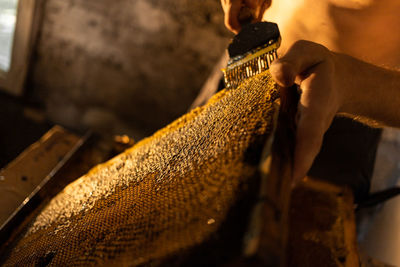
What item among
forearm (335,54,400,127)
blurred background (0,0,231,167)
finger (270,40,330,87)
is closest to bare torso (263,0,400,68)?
forearm (335,54,400,127)

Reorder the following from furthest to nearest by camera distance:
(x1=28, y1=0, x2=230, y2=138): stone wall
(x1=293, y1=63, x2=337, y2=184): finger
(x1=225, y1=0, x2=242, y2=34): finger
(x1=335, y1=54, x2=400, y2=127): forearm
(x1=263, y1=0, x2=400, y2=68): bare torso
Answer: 1. (x1=28, y1=0, x2=230, y2=138): stone wall
2. (x1=225, y1=0, x2=242, y2=34): finger
3. (x1=263, y1=0, x2=400, y2=68): bare torso
4. (x1=335, y1=54, x2=400, y2=127): forearm
5. (x1=293, y1=63, x2=337, y2=184): finger

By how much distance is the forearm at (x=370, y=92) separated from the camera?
0.89 meters

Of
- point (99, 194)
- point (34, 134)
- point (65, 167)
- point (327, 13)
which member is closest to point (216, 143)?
point (99, 194)

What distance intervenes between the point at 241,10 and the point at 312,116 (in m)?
0.93

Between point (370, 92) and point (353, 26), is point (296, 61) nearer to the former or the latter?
point (370, 92)

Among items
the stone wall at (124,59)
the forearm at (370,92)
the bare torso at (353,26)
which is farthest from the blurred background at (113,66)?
the forearm at (370,92)

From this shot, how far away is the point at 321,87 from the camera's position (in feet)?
2.50

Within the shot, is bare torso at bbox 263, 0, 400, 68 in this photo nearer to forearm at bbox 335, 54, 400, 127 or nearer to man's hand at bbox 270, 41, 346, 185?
forearm at bbox 335, 54, 400, 127

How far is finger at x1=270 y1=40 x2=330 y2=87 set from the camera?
2.37ft

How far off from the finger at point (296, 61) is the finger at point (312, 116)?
3cm

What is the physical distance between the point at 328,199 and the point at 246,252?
1.26 meters

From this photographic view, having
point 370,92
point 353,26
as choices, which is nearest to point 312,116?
point 370,92

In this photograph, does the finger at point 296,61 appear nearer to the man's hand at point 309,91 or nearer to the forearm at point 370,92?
the man's hand at point 309,91

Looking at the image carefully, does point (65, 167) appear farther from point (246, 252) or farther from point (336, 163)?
point (336, 163)
